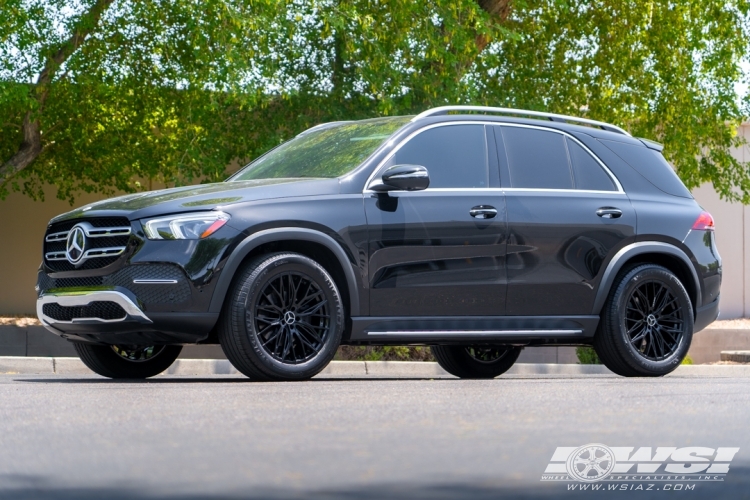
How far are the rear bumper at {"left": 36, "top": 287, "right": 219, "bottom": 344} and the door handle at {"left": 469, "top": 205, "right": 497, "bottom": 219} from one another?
1.97 m

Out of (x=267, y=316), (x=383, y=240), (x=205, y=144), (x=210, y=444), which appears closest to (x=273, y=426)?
(x=210, y=444)

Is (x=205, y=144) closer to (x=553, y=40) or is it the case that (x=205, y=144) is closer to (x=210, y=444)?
(x=553, y=40)

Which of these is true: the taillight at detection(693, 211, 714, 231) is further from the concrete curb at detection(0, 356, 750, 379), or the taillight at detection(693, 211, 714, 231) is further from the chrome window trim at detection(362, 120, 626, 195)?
the concrete curb at detection(0, 356, 750, 379)

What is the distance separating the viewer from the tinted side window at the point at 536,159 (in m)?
8.85

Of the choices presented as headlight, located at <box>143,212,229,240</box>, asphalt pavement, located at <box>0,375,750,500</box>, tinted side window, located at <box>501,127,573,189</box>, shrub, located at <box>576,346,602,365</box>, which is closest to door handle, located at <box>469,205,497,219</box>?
tinted side window, located at <box>501,127,573,189</box>

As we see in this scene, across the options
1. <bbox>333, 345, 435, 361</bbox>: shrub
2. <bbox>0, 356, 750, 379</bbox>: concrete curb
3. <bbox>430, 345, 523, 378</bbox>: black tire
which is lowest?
<bbox>333, 345, 435, 361</bbox>: shrub

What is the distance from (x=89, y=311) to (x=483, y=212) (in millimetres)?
2696

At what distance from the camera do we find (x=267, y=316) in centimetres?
762

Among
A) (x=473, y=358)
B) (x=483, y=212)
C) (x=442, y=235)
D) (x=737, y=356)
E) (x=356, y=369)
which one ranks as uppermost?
(x=483, y=212)

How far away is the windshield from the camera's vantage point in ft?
27.6

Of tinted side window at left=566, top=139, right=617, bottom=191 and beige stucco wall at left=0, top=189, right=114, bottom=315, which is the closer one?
tinted side window at left=566, top=139, right=617, bottom=191

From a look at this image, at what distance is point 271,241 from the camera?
7633 mm

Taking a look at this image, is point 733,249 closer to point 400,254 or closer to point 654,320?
point 654,320
